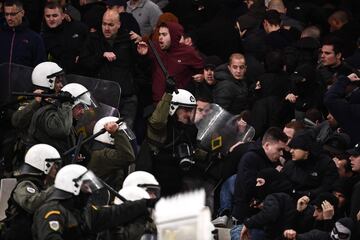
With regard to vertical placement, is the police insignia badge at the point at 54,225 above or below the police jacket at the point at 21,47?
above

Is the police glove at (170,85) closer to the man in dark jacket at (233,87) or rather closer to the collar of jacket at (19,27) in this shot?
the man in dark jacket at (233,87)

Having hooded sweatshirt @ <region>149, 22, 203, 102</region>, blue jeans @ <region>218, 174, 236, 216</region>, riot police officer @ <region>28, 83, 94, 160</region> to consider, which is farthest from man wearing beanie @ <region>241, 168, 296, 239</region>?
hooded sweatshirt @ <region>149, 22, 203, 102</region>

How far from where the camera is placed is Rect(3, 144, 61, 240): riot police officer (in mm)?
20125

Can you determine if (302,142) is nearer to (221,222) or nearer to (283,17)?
(221,222)

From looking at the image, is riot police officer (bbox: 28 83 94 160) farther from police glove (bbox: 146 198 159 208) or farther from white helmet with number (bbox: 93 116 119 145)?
police glove (bbox: 146 198 159 208)

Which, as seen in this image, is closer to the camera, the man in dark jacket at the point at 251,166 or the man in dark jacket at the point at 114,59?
the man in dark jacket at the point at 251,166

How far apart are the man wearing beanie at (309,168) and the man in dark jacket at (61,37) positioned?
3.73 m

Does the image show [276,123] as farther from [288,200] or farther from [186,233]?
[186,233]

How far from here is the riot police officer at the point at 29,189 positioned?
20125mm

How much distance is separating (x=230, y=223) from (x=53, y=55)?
142 inches

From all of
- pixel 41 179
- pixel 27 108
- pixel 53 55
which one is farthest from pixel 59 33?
pixel 41 179

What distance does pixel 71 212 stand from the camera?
64.5 ft

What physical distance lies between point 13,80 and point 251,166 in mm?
3540

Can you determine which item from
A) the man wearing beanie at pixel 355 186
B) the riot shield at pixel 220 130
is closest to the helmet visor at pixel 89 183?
the man wearing beanie at pixel 355 186
